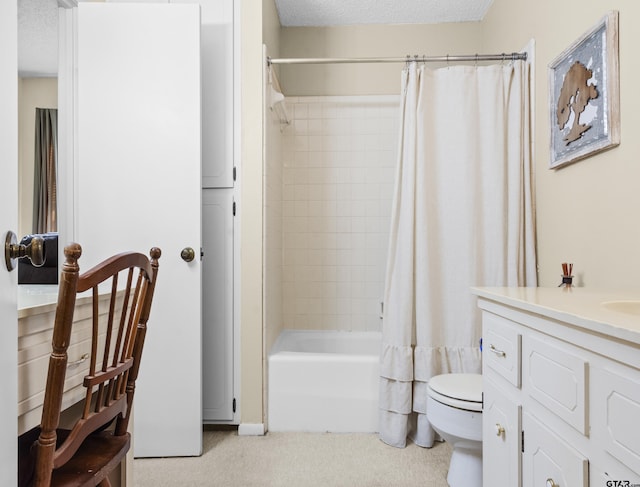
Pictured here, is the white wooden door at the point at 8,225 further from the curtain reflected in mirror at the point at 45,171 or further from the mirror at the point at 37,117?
the curtain reflected in mirror at the point at 45,171

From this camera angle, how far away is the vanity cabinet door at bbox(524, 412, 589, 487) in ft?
2.95

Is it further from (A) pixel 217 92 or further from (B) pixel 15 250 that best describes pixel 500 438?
(A) pixel 217 92

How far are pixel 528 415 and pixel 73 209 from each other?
210 centimetres

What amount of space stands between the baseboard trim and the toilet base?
98 cm

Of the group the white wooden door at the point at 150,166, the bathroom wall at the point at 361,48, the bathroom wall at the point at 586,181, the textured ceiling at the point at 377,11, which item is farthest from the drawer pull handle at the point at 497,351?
the textured ceiling at the point at 377,11

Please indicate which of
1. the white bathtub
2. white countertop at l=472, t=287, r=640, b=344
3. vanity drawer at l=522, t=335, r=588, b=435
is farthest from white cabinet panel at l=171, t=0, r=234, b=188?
vanity drawer at l=522, t=335, r=588, b=435

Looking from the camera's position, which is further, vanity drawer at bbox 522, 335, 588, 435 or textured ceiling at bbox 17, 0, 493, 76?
textured ceiling at bbox 17, 0, 493, 76

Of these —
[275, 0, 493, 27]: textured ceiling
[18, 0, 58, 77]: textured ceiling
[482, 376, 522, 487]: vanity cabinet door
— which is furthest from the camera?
[275, 0, 493, 27]: textured ceiling

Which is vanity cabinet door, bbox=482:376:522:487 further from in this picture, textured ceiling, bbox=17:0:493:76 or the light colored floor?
textured ceiling, bbox=17:0:493:76

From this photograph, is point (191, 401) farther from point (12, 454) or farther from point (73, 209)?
point (12, 454)

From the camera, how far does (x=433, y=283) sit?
7.42 feet

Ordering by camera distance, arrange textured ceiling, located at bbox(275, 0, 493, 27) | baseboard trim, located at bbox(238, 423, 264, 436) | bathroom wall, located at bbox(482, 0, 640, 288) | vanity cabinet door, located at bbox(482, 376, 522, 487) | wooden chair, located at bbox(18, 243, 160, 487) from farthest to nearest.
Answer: textured ceiling, located at bbox(275, 0, 493, 27), baseboard trim, located at bbox(238, 423, 264, 436), bathroom wall, located at bbox(482, 0, 640, 288), vanity cabinet door, located at bbox(482, 376, 522, 487), wooden chair, located at bbox(18, 243, 160, 487)

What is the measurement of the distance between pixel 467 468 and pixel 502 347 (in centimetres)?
74

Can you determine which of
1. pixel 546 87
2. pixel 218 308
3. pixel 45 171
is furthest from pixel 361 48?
pixel 45 171
